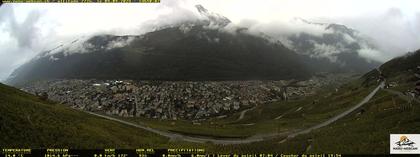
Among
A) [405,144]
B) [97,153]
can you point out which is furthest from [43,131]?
[405,144]

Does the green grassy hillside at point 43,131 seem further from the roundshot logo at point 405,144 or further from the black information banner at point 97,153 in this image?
the roundshot logo at point 405,144

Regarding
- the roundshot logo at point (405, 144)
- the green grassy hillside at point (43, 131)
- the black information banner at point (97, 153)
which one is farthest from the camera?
the green grassy hillside at point (43, 131)

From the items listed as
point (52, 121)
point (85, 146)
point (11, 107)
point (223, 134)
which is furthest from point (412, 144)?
point (223, 134)

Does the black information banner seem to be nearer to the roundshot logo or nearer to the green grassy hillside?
the green grassy hillside

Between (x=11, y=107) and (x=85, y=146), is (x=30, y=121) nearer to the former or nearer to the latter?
(x=11, y=107)

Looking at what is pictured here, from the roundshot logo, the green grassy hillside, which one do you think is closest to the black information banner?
the green grassy hillside

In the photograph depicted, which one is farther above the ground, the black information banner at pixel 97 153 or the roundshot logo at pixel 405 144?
the roundshot logo at pixel 405 144

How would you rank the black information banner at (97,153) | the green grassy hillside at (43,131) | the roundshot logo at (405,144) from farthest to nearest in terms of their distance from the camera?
the green grassy hillside at (43,131) < the roundshot logo at (405,144) < the black information banner at (97,153)

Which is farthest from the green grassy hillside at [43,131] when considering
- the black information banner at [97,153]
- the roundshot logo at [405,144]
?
the roundshot logo at [405,144]

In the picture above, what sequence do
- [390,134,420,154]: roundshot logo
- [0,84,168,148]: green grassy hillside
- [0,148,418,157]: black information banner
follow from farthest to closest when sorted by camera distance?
[0,84,168,148]: green grassy hillside < [390,134,420,154]: roundshot logo < [0,148,418,157]: black information banner

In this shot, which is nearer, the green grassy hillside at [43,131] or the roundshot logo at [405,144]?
the roundshot logo at [405,144]
